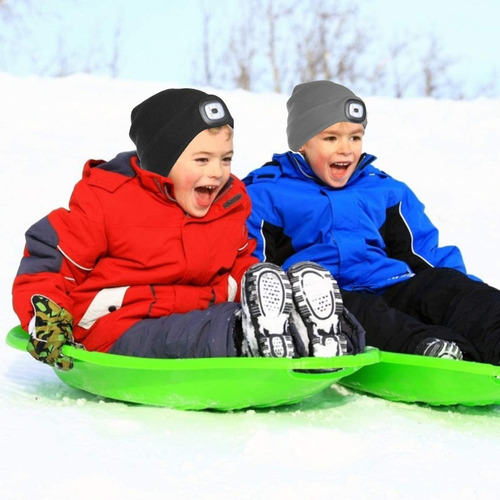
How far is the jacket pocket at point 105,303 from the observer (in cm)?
253

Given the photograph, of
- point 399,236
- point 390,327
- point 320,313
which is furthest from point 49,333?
point 399,236

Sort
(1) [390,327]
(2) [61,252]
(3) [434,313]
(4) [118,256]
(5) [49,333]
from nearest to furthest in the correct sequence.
Result: (5) [49,333] → (2) [61,252] → (4) [118,256] → (1) [390,327] → (3) [434,313]

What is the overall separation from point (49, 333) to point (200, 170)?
0.66m

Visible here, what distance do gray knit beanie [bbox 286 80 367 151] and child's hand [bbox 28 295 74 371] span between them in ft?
4.17

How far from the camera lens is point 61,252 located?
2.46 metres

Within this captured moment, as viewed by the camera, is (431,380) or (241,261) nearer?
(431,380)

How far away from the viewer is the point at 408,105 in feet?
27.8

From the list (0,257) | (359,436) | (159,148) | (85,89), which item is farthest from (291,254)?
(85,89)

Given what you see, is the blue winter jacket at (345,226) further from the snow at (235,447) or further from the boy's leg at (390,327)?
the snow at (235,447)

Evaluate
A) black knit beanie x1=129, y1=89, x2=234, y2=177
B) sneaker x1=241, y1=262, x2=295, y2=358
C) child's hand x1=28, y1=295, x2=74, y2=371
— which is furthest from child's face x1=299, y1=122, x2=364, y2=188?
child's hand x1=28, y1=295, x2=74, y2=371

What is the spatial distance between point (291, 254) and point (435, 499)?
1.47m

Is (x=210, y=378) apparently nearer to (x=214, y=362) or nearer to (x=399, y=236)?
(x=214, y=362)

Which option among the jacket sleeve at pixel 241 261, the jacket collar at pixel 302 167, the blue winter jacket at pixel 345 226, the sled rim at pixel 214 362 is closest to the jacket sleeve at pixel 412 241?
the blue winter jacket at pixel 345 226

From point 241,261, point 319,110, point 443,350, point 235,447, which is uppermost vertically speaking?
point 319,110
